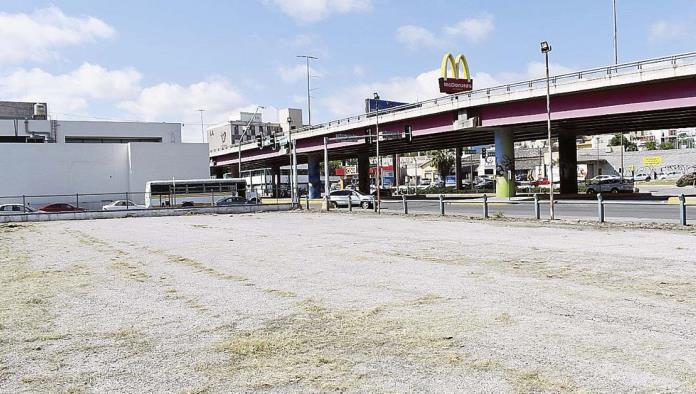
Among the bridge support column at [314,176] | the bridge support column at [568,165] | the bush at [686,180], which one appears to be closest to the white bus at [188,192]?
the bridge support column at [314,176]

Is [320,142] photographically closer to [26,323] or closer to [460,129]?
[460,129]

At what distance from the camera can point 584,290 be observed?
9.06m

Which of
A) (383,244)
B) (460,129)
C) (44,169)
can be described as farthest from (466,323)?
(44,169)

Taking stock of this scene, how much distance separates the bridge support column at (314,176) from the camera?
76188 millimetres

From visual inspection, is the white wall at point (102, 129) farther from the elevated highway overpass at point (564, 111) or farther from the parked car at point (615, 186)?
the parked car at point (615, 186)

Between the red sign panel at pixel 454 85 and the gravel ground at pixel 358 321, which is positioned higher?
the red sign panel at pixel 454 85

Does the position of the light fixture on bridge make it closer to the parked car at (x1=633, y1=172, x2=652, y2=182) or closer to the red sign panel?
the red sign panel

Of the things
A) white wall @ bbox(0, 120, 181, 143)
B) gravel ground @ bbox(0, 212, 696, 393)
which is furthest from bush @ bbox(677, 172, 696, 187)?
gravel ground @ bbox(0, 212, 696, 393)

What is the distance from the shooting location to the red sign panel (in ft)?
219

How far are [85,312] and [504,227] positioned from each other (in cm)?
1664

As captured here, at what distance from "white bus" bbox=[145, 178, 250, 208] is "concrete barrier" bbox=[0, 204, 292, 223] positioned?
5.56 meters

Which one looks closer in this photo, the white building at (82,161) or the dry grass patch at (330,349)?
the dry grass patch at (330,349)

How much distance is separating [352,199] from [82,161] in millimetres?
27830

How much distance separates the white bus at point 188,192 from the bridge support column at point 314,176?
26375 mm
